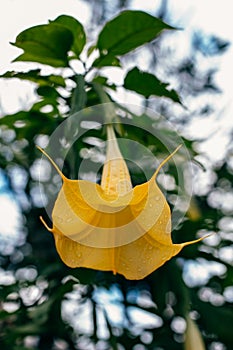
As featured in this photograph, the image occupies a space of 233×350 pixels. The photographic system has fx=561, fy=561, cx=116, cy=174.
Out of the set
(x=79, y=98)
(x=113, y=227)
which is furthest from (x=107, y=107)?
(x=113, y=227)

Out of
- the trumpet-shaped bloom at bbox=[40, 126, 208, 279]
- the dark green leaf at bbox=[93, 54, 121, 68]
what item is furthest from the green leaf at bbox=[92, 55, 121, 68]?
the trumpet-shaped bloom at bbox=[40, 126, 208, 279]

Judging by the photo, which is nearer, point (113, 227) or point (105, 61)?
point (113, 227)

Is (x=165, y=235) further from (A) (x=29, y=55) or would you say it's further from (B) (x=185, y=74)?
(B) (x=185, y=74)

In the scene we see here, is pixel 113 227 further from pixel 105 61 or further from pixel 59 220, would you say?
pixel 105 61

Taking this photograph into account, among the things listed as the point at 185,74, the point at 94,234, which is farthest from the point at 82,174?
the point at 185,74

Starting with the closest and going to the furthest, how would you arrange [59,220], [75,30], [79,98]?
[59,220], [79,98], [75,30]

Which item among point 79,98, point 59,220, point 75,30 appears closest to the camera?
point 59,220

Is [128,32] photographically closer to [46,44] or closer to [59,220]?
[46,44]
